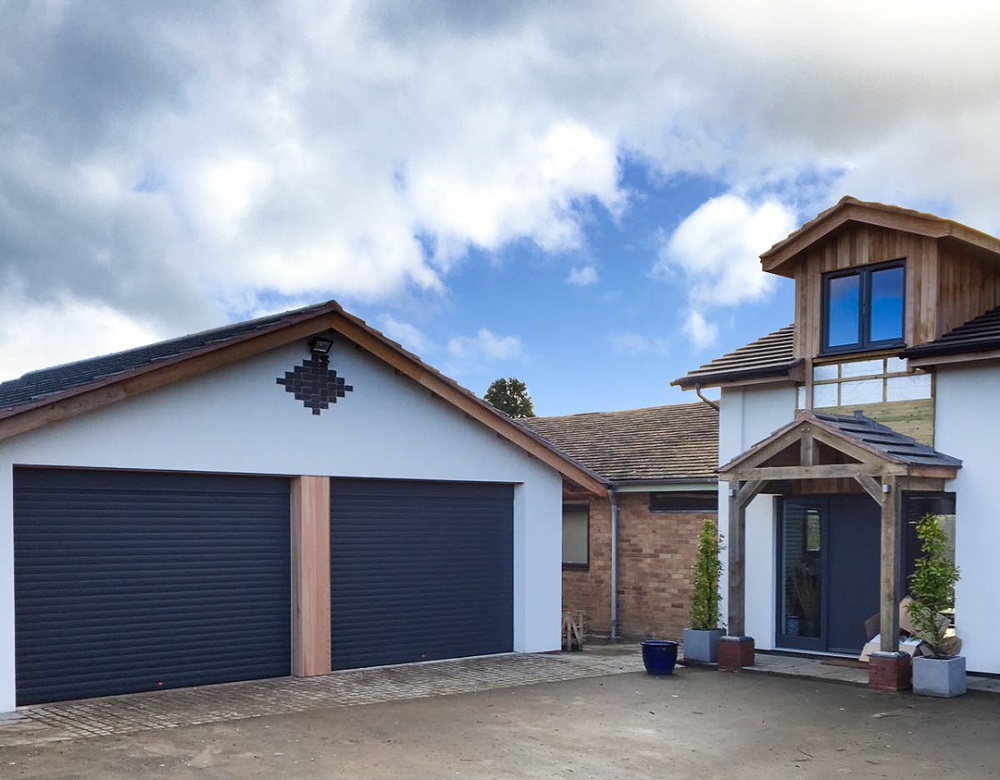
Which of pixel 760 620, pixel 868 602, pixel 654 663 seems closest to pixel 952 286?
pixel 868 602

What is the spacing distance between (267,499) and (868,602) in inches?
340

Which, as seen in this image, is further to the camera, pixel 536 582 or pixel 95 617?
pixel 536 582

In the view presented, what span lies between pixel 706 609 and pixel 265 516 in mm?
6396

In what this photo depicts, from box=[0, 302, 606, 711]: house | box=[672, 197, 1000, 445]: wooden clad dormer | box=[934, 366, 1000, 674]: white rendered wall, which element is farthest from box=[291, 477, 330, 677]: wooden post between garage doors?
box=[934, 366, 1000, 674]: white rendered wall

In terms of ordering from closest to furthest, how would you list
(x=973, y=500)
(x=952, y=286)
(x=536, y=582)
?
(x=973, y=500)
(x=952, y=286)
(x=536, y=582)

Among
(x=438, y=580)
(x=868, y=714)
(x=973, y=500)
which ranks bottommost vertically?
(x=868, y=714)

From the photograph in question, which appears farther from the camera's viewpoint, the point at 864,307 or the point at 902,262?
the point at 864,307

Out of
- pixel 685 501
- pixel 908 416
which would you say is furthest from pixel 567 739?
pixel 685 501

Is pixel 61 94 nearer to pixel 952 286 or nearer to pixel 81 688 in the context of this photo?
pixel 81 688

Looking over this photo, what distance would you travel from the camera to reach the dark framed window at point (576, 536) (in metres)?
19.5

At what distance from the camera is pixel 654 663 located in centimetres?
1352

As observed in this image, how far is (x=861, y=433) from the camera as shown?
44.2ft

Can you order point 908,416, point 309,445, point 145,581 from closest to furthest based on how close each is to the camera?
1. point 145,581
2. point 309,445
3. point 908,416

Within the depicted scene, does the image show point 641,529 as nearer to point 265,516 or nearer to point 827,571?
point 827,571
